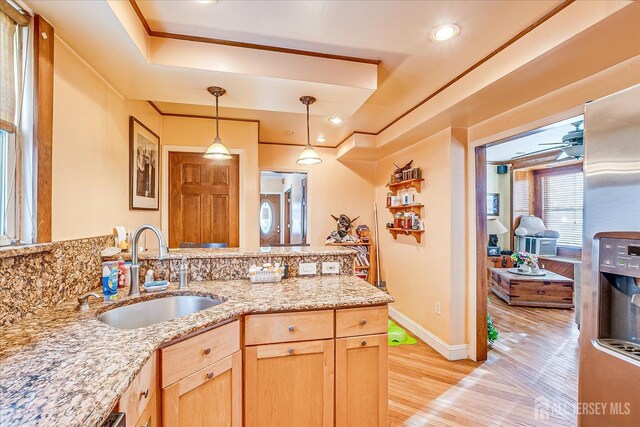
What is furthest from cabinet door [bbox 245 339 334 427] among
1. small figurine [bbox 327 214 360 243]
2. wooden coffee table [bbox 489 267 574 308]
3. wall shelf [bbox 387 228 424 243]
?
wooden coffee table [bbox 489 267 574 308]

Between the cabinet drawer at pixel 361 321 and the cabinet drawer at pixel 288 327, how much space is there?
0.20 ft

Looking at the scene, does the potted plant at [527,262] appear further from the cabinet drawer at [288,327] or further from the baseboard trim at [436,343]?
the cabinet drawer at [288,327]

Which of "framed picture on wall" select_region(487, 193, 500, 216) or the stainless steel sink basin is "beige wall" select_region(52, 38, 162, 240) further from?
"framed picture on wall" select_region(487, 193, 500, 216)

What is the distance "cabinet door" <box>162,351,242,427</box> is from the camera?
3.85ft

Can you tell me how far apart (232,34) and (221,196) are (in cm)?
→ 190

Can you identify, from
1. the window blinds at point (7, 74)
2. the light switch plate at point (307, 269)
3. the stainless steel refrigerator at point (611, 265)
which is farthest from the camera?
the light switch plate at point (307, 269)

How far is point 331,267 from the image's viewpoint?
7.19ft

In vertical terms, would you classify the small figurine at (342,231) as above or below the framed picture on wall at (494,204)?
below

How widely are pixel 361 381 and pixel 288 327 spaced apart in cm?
52


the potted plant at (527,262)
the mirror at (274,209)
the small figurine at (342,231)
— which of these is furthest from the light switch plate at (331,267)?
the mirror at (274,209)

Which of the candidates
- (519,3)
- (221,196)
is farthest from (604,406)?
(221,196)

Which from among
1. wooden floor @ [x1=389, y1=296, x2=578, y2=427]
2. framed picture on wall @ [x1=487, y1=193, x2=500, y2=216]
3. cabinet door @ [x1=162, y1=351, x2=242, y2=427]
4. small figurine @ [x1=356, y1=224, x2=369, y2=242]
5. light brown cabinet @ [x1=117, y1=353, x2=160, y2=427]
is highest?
framed picture on wall @ [x1=487, y1=193, x2=500, y2=216]

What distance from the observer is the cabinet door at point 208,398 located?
1.17 m

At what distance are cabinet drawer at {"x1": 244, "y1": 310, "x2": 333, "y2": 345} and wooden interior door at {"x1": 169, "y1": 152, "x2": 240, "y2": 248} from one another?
6.42 feet
